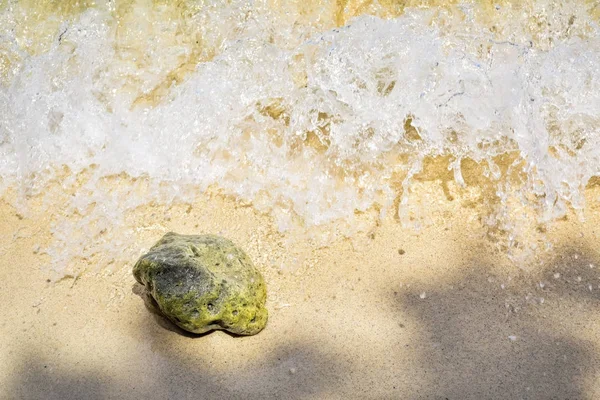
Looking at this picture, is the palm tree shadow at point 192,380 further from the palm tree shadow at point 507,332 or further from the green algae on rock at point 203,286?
the palm tree shadow at point 507,332

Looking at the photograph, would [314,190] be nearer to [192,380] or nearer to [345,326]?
[345,326]

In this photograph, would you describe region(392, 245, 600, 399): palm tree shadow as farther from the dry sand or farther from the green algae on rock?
the green algae on rock

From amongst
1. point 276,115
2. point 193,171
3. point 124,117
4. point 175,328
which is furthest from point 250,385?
point 124,117

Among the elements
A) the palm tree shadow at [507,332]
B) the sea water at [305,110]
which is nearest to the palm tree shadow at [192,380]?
the palm tree shadow at [507,332]

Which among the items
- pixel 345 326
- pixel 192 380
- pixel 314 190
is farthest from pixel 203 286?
pixel 314 190

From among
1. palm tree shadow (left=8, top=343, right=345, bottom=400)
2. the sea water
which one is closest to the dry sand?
palm tree shadow (left=8, top=343, right=345, bottom=400)
